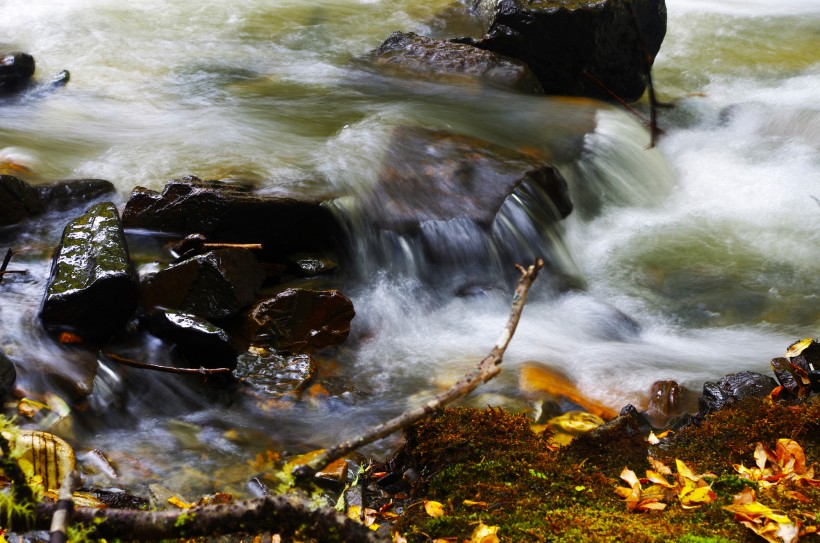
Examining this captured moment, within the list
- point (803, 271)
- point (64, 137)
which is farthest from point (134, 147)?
point (803, 271)

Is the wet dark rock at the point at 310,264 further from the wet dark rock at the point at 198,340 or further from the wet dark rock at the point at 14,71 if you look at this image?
the wet dark rock at the point at 14,71

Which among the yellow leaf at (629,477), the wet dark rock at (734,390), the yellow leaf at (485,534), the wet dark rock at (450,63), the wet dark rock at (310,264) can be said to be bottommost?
the wet dark rock at (310,264)

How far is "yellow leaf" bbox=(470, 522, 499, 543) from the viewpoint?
8.20 feet

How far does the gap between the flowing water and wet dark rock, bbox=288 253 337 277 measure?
0.29 meters

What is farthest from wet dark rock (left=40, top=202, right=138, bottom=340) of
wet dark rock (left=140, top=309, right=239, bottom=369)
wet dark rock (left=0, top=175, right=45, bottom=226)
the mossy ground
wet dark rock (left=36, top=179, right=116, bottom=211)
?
the mossy ground

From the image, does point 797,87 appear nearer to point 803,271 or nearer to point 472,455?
point 803,271

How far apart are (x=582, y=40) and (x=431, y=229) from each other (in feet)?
15.0

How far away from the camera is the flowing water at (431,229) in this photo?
5008 mm

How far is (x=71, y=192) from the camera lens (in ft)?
22.3

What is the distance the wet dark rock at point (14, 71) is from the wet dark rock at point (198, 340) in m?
6.06

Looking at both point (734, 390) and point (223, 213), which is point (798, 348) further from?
point (223, 213)

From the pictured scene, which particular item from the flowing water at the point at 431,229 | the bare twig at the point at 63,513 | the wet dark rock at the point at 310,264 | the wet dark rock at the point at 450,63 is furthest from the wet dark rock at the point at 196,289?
the wet dark rock at the point at 450,63

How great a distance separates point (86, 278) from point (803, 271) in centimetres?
642

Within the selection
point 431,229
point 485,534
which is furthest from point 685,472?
point 431,229
